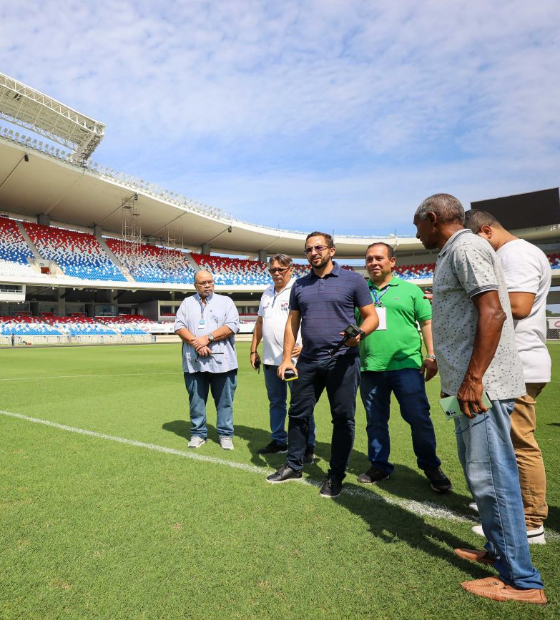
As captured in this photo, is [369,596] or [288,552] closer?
[369,596]

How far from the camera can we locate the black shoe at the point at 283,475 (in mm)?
3340

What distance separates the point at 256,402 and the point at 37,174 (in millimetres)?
28447

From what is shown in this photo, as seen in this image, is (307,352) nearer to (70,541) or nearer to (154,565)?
(154,565)

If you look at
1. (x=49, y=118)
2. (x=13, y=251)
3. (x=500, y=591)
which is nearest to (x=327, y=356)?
(x=500, y=591)

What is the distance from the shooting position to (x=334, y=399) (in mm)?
3158

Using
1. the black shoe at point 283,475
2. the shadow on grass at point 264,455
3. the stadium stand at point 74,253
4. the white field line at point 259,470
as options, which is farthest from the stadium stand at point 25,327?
the black shoe at point 283,475

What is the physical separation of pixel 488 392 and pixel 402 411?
1625 mm

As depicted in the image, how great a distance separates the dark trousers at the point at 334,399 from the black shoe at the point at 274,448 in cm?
97

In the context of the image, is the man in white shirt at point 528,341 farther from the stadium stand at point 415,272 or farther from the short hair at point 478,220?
the stadium stand at point 415,272

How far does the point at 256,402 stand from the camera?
285 inches

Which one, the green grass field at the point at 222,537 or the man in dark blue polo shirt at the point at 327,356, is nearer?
the green grass field at the point at 222,537

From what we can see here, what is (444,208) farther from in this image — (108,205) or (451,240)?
(108,205)

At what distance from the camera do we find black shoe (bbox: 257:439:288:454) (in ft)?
13.9

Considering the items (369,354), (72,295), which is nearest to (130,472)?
(369,354)
